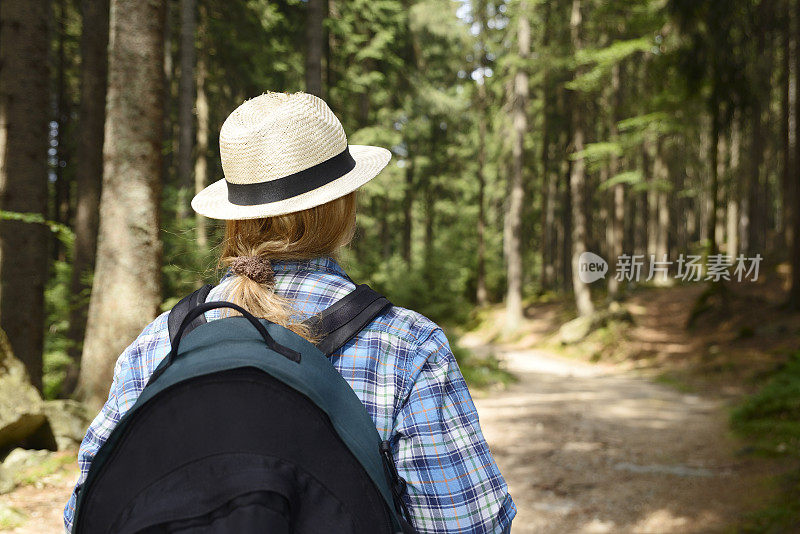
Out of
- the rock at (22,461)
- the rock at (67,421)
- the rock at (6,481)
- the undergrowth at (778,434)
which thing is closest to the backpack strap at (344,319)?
the rock at (6,481)

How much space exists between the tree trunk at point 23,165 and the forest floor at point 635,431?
2.80m

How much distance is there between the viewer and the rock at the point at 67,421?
541 cm

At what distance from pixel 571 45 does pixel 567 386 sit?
12976mm

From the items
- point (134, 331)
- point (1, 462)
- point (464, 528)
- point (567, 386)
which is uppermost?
point (464, 528)

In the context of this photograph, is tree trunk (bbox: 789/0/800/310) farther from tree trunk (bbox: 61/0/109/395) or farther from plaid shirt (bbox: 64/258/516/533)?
plaid shirt (bbox: 64/258/516/533)

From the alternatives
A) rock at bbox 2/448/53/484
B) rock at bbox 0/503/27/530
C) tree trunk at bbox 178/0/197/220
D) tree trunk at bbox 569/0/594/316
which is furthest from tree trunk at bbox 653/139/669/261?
rock at bbox 0/503/27/530

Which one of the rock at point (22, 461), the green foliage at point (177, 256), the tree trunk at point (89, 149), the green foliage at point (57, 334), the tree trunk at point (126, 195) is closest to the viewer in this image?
the rock at point (22, 461)

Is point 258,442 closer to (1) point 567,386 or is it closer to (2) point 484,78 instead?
(1) point 567,386

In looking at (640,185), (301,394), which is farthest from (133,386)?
(640,185)

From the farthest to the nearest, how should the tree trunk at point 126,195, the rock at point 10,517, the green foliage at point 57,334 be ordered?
1. the green foliage at point 57,334
2. the tree trunk at point 126,195
3. the rock at point 10,517

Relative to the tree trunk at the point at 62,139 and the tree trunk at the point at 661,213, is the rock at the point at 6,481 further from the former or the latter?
the tree trunk at the point at 661,213

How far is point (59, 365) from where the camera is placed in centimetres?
1051

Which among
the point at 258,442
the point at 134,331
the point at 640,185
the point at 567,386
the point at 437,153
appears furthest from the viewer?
the point at 437,153

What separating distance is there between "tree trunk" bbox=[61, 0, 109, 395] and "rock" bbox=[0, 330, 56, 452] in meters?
4.30
